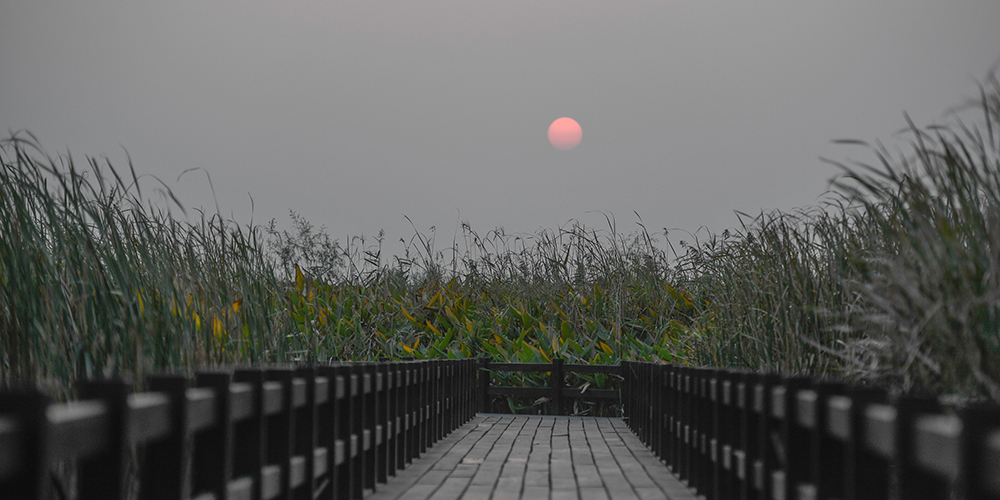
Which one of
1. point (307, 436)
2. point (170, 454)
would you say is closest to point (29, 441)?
point (170, 454)

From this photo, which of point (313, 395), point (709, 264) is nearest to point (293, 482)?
point (313, 395)

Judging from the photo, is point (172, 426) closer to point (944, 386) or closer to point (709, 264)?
point (944, 386)

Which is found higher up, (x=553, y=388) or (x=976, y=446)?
(x=976, y=446)

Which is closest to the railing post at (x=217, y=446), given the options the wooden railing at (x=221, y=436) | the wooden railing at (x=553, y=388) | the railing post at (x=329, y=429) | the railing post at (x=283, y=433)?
the wooden railing at (x=221, y=436)

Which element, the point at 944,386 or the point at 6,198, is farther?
the point at 6,198

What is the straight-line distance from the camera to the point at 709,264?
727 centimetres

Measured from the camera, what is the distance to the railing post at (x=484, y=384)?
994 centimetres

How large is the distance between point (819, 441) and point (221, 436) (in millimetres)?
1860

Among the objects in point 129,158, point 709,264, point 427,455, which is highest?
point 129,158

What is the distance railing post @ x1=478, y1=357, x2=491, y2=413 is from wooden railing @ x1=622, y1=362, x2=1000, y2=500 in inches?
172

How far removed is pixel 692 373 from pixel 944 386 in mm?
2155

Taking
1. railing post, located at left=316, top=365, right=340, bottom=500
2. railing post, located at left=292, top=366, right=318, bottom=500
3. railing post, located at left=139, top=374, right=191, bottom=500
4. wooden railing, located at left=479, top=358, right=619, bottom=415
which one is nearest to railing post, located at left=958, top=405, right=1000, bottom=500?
railing post, located at left=139, top=374, right=191, bottom=500

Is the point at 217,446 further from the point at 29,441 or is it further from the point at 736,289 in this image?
the point at 736,289

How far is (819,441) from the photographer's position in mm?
2578
